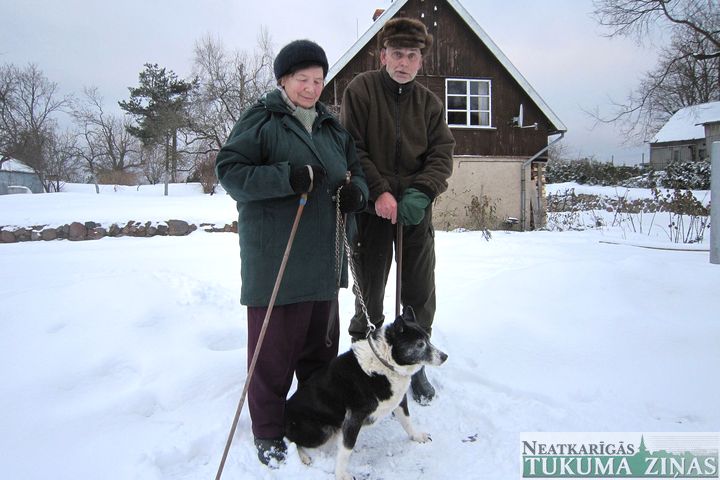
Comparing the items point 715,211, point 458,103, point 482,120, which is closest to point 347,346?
point 715,211

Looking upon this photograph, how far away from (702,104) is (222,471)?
124 feet

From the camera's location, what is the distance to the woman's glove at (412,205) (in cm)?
257

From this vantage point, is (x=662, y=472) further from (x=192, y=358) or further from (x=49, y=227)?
(x=49, y=227)

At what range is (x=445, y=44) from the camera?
13359mm

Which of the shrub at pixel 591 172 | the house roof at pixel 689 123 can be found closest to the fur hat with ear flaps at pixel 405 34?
the shrub at pixel 591 172

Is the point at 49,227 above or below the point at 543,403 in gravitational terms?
above

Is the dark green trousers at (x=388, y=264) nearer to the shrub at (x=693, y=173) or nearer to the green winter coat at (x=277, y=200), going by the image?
the green winter coat at (x=277, y=200)

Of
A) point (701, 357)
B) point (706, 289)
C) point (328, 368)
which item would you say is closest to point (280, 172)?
point (328, 368)

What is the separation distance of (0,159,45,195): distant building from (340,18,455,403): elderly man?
29.6 metres

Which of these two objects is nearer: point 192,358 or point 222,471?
point 222,471

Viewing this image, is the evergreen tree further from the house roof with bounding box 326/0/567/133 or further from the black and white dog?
the black and white dog

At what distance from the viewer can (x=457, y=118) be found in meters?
13.9

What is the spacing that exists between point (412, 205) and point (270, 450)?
1.51 meters

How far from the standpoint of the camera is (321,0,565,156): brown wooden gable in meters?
12.9
